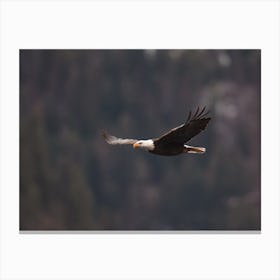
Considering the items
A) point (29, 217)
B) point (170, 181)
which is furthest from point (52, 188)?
point (170, 181)

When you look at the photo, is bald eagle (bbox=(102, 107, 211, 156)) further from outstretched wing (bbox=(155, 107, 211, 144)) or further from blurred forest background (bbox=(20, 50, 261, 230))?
blurred forest background (bbox=(20, 50, 261, 230))

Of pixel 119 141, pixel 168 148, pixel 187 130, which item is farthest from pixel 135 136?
pixel 187 130

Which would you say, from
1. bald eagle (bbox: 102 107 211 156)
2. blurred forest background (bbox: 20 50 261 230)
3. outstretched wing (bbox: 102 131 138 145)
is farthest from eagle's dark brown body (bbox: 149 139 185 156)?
blurred forest background (bbox: 20 50 261 230)

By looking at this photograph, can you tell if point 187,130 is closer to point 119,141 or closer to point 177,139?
point 177,139

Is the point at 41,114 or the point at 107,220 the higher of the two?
the point at 41,114
